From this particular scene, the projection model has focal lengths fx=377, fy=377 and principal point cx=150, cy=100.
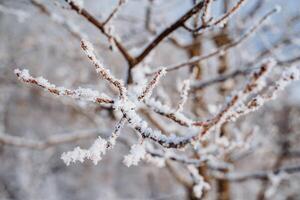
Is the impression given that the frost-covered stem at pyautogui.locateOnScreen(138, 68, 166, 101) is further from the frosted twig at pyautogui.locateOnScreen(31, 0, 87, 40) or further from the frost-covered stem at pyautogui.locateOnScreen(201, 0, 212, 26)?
the frosted twig at pyautogui.locateOnScreen(31, 0, 87, 40)

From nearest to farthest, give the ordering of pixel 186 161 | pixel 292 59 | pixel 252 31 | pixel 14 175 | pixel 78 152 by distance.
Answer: pixel 78 152
pixel 186 161
pixel 252 31
pixel 292 59
pixel 14 175

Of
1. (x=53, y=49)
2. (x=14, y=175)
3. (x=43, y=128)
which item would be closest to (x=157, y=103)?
(x=53, y=49)

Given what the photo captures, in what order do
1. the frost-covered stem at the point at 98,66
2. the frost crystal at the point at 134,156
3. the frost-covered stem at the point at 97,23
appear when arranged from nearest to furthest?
the frost-covered stem at the point at 98,66 < the frost crystal at the point at 134,156 < the frost-covered stem at the point at 97,23

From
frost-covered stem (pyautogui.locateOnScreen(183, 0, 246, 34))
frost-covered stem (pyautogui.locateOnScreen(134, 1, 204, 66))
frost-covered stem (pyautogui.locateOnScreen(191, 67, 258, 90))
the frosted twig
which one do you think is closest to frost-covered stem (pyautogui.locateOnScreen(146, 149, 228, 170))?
frost-covered stem (pyautogui.locateOnScreen(134, 1, 204, 66))

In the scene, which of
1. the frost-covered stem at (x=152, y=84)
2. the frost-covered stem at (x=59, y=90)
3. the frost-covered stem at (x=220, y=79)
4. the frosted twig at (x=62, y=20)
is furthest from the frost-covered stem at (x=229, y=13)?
the frosted twig at (x=62, y=20)

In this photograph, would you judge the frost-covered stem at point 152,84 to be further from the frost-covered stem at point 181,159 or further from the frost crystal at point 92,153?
the frost-covered stem at point 181,159

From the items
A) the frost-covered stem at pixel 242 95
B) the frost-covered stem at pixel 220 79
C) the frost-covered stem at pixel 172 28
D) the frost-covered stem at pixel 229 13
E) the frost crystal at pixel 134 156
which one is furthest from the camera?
the frost-covered stem at pixel 220 79

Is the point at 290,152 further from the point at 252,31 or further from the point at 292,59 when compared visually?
the point at 252,31
